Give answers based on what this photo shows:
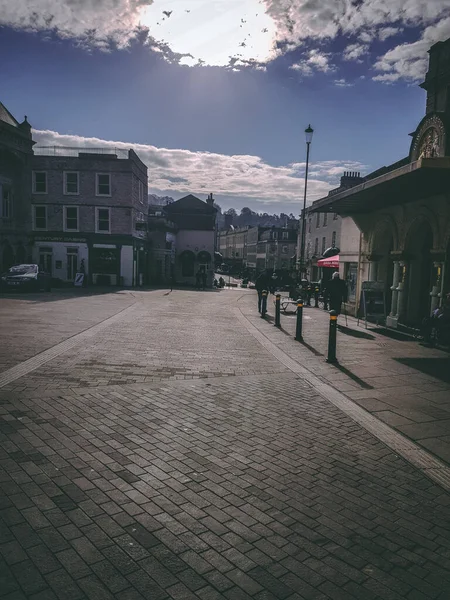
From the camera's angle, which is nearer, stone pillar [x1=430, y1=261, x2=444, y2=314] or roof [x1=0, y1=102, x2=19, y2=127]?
stone pillar [x1=430, y1=261, x2=444, y2=314]

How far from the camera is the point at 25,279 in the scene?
24.1 meters

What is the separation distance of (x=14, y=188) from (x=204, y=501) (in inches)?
1432

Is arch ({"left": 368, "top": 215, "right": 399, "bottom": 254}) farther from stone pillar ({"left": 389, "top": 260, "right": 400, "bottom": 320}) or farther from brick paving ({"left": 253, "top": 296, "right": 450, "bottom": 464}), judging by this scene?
brick paving ({"left": 253, "top": 296, "right": 450, "bottom": 464})

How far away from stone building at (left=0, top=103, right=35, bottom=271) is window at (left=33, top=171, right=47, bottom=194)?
52 centimetres

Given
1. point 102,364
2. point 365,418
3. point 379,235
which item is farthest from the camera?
point 379,235

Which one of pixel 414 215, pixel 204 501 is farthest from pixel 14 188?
pixel 204 501

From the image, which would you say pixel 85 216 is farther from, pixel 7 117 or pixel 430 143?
pixel 430 143

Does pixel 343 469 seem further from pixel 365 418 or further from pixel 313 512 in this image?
pixel 365 418

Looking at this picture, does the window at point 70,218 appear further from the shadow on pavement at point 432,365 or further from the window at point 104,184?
the shadow on pavement at point 432,365

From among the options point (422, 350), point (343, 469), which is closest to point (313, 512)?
point (343, 469)

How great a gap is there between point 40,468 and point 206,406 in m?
2.48

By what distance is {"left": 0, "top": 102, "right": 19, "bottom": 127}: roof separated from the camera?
1293 inches

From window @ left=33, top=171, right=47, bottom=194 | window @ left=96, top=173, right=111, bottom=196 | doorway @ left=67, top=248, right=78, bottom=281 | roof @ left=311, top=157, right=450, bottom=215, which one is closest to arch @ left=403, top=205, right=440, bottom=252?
roof @ left=311, top=157, right=450, bottom=215

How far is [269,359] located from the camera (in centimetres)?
929
